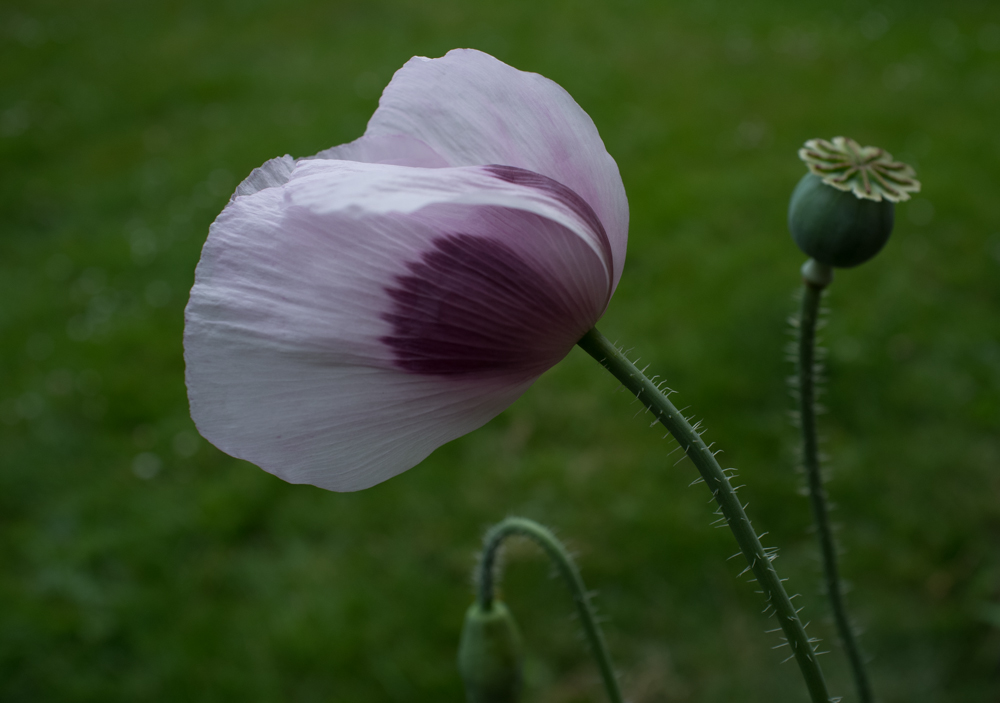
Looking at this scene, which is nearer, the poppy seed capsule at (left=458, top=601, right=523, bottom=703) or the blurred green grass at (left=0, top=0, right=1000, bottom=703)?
the poppy seed capsule at (left=458, top=601, right=523, bottom=703)

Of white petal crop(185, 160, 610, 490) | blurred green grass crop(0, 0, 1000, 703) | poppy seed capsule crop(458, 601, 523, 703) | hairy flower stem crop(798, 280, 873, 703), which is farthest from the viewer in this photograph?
blurred green grass crop(0, 0, 1000, 703)

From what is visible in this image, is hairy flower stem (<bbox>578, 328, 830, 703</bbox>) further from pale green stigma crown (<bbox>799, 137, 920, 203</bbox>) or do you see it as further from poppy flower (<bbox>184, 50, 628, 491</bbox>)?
pale green stigma crown (<bbox>799, 137, 920, 203</bbox>)

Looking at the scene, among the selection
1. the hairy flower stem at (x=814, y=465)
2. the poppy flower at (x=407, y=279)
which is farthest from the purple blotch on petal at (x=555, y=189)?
the hairy flower stem at (x=814, y=465)

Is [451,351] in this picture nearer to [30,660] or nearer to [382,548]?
[382,548]

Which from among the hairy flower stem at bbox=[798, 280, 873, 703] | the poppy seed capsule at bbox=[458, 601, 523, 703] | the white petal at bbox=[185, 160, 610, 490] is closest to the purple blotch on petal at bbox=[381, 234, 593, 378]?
→ the white petal at bbox=[185, 160, 610, 490]

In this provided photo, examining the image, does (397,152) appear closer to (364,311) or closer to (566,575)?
(364,311)

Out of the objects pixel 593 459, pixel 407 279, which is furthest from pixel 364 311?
pixel 593 459

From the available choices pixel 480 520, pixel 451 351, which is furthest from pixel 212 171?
pixel 451 351
